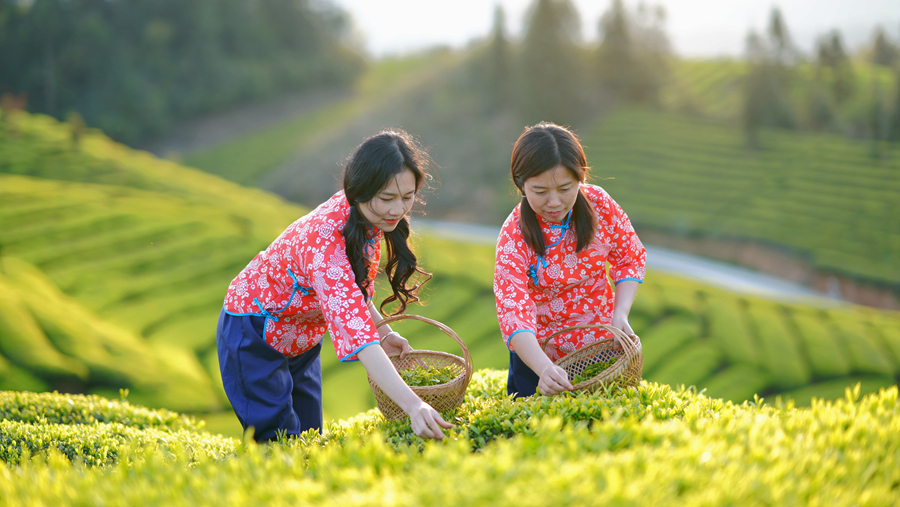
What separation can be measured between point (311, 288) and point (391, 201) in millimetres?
553

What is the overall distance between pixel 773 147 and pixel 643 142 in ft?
18.1

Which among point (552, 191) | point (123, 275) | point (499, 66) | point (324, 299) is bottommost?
point (123, 275)

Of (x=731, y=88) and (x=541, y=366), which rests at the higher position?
(x=731, y=88)

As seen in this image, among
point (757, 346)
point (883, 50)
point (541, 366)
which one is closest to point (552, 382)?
point (541, 366)

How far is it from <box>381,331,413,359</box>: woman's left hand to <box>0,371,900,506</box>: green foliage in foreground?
1.98 ft

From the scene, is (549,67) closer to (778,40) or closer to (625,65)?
(625,65)

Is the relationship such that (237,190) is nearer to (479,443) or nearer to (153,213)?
(153,213)

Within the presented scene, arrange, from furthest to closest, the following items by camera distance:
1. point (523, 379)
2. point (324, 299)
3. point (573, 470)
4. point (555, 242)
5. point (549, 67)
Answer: point (549, 67) → point (523, 379) → point (555, 242) → point (324, 299) → point (573, 470)

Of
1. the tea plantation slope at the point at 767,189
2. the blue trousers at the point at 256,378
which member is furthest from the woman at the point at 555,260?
the tea plantation slope at the point at 767,189

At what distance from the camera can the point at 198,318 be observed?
8.71m

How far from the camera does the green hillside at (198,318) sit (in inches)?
262

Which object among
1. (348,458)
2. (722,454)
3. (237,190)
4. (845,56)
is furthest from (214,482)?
(845,56)

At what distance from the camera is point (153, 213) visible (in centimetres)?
1148

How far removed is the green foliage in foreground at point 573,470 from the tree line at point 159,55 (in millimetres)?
26147
